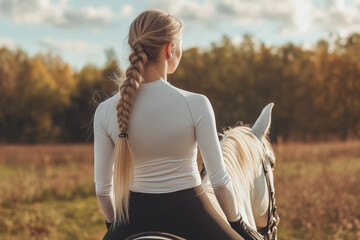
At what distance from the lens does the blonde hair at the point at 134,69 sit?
1926mm

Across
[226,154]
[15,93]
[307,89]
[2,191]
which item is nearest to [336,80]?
[307,89]

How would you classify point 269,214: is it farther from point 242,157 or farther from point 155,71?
point 155,71

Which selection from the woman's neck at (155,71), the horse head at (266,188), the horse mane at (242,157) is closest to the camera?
the woman's neck at (155,71)

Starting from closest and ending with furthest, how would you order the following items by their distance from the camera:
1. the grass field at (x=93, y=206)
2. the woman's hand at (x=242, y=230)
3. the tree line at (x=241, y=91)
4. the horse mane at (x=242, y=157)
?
the woman's hand at (x=242, y=230)
the horse mane at (x=242, y=157)
the grass field at (x=93, y=206)
the tree line at (x=241, y=91)

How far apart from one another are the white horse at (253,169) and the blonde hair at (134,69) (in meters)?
0.81

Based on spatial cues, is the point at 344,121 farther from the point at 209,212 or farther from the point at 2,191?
the point at 209,212

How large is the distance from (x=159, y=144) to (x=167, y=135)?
2.3 inches

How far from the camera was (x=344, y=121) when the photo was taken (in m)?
38.0

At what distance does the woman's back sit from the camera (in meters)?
1.89

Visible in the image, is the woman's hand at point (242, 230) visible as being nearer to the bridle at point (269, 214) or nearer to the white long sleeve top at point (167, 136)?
the white long sleeve top at point (167, 136)

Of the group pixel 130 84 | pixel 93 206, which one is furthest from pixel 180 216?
pixel 93 206

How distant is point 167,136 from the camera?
188 centimetres

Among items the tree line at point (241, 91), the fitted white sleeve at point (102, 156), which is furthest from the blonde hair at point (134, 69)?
the tree line at point (241, 91)

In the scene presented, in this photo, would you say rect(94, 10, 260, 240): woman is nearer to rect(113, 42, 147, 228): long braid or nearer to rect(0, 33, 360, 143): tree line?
rect(113, 42, 147, 228): long braid
